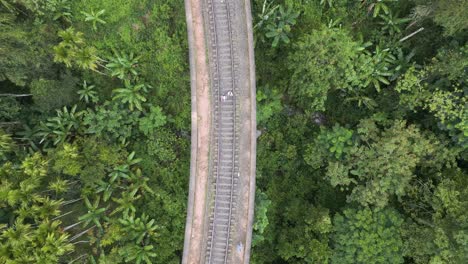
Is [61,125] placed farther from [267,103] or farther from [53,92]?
[267,103]

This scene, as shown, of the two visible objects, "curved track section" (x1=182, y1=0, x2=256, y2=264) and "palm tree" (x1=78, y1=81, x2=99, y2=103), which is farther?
"palm tree" (x1=78, y1=81, x2=99, y2=103)

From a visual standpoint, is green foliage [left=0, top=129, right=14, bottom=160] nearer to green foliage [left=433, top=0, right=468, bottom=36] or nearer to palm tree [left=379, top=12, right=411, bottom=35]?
palm tree [left=379, top=12, right=411, bottom=35]

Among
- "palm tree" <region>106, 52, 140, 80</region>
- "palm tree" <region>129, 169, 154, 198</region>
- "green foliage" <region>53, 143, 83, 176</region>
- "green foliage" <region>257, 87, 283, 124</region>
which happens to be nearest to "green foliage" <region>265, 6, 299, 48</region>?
"green foliage" <region>257, 87, 283, 124</region>

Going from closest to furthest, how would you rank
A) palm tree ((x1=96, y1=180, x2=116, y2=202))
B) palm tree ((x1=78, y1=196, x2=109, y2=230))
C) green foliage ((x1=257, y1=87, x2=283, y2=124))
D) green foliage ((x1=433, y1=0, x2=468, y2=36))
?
green foliage ((x1=433, y1=0, x2=468, y2=36)) → palm tree ((x1=78, y1=196, x2=109, y2=230)) → palm tree ((x1=96, y1=180, x2=116, y2=202)) → green foliage ((x1=257, y1=87, x2=283, y2=124))

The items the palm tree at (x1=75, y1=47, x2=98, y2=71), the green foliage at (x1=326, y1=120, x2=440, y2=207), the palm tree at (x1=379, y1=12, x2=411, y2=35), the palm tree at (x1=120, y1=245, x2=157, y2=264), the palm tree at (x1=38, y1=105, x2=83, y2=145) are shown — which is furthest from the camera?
the palm tree at (x1=38, y1=105, x2=83, y2=145)

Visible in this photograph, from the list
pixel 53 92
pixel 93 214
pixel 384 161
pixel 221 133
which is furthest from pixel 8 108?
pixel 384 161

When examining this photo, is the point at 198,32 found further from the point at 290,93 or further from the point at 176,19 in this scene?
the point at 290,93
